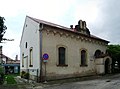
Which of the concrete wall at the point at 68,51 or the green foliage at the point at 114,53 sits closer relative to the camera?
the concrete wall at the point at 68,51

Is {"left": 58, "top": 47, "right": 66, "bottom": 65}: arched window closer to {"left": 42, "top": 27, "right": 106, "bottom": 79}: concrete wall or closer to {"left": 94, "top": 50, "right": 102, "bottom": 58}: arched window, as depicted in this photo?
{"left": 42, "top": 27, "right": 106, "bottom": 79}: concrete wall

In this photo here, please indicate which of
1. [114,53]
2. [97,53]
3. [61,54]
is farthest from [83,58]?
[114,53]

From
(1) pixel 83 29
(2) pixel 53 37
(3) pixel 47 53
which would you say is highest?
(1) pixel 83 29

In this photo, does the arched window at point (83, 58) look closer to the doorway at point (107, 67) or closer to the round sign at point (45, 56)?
the doorway at point (107, 67)

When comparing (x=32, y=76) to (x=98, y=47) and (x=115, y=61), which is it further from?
(x=115, y=61)

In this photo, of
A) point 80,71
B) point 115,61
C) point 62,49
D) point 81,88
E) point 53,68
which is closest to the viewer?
point 81,88

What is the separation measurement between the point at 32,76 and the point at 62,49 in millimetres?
4444

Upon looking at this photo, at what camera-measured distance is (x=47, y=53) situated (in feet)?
67.9

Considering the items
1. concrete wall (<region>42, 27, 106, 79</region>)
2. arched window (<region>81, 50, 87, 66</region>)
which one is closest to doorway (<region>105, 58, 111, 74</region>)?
concrete wall (<region>42, 27, 106, 79</region>)

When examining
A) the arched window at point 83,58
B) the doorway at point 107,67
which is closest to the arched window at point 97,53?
the doorway at point 107,67

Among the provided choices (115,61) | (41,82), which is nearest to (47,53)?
(41,82)

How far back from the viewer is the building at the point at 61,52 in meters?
20.5

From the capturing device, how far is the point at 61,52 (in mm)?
22375

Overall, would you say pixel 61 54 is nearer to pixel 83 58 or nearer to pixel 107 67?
pixel 83 58
